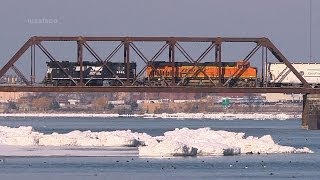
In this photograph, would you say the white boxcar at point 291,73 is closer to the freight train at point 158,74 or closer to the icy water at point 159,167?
the freight train at point 158,74

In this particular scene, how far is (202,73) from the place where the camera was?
139m

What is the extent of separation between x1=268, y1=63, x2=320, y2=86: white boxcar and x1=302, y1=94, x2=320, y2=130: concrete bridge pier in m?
5.03

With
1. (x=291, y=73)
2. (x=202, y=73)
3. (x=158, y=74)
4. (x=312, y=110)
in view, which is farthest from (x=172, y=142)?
(x=291, y=73)

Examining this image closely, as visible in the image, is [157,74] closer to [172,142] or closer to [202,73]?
[202,73]

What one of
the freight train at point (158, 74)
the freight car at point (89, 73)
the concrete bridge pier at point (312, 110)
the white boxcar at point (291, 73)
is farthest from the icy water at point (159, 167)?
the white boxcar at point (291, 73)

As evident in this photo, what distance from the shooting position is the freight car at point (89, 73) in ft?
447

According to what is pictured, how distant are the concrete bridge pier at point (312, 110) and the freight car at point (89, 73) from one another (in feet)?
53.8

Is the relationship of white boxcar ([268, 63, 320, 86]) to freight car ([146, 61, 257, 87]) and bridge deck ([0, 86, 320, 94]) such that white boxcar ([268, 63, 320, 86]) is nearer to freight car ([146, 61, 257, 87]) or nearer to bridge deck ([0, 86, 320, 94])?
freight car ([146, 61, 257, 87])

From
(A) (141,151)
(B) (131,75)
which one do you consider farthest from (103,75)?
(A) (141,151)

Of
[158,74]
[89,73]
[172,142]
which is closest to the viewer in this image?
[172,142]

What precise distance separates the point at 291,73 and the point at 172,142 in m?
55.6

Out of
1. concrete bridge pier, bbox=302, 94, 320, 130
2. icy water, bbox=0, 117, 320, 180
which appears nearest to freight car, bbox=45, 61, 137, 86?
concrete bridge pier, bbox=302, 94, 320, 130

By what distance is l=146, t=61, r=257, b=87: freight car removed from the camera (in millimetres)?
138125

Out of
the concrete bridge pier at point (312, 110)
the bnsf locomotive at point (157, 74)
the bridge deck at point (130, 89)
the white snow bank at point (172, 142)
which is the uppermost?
the bnsf locomotive at point (157, 74)
